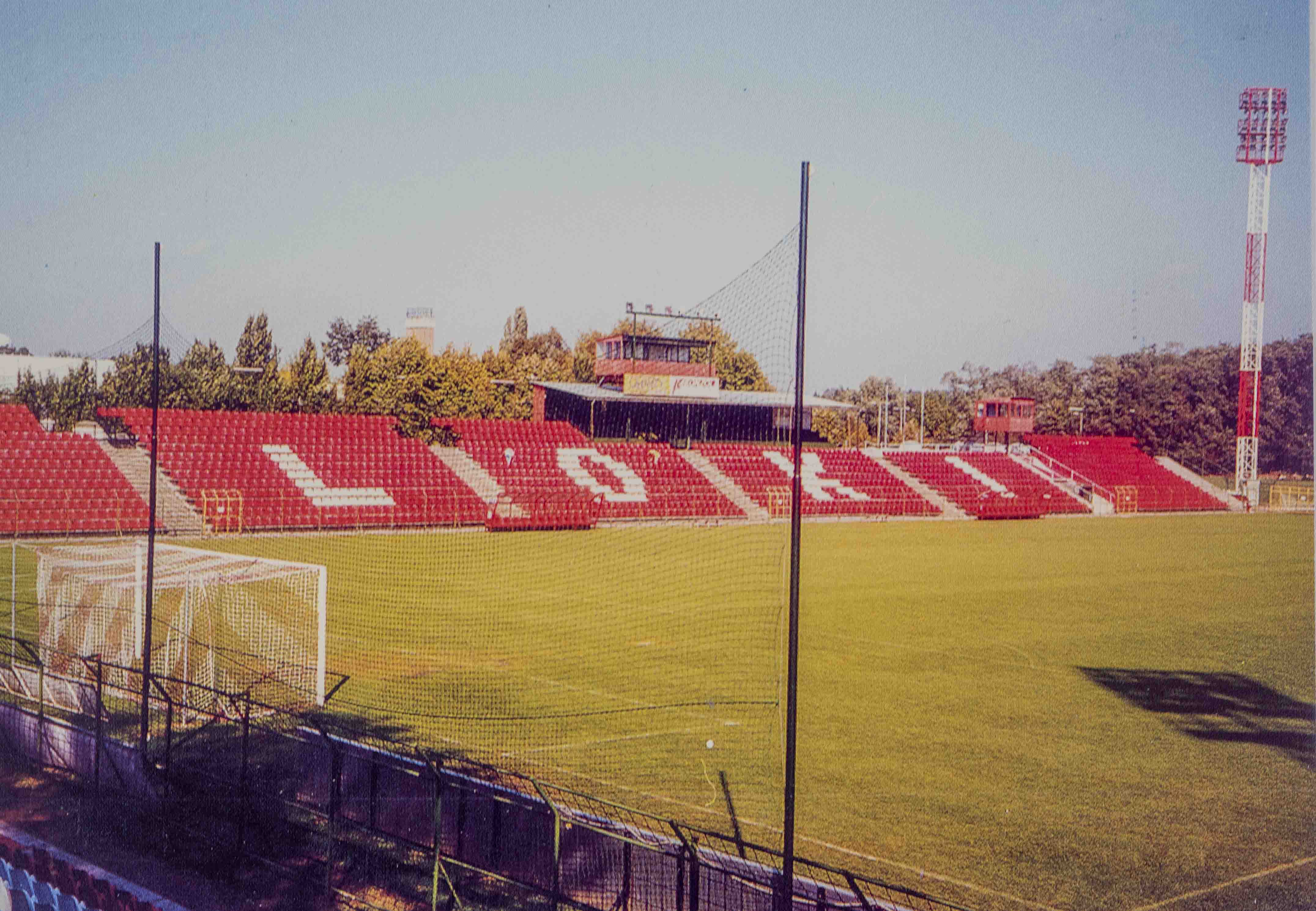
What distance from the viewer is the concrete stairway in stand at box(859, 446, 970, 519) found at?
1352 inches

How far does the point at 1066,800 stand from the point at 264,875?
19.5 ft

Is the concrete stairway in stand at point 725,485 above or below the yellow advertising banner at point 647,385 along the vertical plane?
below

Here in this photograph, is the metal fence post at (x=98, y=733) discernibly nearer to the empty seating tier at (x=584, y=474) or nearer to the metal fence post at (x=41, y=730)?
the metal fence post at (x=41, y=730)

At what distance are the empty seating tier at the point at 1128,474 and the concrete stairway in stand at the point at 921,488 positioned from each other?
777 cm

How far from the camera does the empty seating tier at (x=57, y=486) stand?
66.4ft

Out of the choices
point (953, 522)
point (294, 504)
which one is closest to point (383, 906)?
point (294, 504)

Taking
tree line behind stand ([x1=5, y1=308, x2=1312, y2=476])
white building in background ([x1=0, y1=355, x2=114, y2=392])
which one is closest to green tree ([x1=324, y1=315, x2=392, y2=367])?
tree line behind stand ([x1=5, y1=308, x2=1312, y2=476])

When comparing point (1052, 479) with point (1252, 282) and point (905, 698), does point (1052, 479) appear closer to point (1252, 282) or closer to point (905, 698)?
point (1252, 282)

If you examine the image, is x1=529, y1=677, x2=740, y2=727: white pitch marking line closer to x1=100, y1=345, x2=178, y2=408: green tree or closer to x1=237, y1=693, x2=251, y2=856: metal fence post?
x1=237, y1=693, x2=251, y2=856: metal fence post

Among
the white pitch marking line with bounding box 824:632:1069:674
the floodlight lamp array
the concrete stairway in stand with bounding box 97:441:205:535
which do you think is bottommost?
the white pitch marking line with bounding box 824:632:1069:674

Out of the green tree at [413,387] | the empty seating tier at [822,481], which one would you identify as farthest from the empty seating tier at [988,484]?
the green tree at [413,387]

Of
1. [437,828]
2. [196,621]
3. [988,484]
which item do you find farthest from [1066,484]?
[437,828]

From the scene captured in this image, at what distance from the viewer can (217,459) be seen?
2511cm

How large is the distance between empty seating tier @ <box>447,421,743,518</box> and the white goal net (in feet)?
47.8
